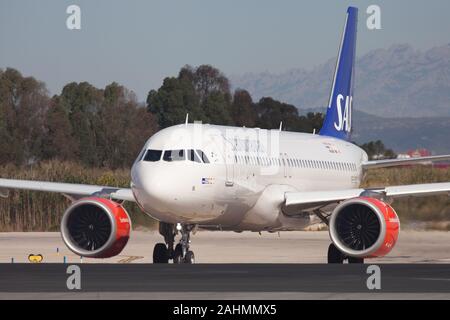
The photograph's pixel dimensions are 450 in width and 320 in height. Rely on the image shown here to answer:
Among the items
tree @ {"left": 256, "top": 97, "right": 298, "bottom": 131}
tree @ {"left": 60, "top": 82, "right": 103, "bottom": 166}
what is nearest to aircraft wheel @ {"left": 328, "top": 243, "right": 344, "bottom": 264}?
tree @ {"left": 60, "top": 82, "right": 103, "bottom": 166}

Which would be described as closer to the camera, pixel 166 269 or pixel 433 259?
pixel 166 269

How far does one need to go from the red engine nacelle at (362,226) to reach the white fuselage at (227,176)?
111 inches

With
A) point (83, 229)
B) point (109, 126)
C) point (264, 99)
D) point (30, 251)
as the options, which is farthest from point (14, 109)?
point (83, 229)

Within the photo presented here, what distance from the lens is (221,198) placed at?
112ft

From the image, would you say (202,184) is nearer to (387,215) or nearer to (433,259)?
(387,215)

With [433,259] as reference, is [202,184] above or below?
above

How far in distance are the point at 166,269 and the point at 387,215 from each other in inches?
272

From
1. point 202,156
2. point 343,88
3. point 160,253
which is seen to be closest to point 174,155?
point 202,156

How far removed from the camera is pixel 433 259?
43.1 metres

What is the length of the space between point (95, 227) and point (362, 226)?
635 centimetres

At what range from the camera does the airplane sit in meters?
32.6

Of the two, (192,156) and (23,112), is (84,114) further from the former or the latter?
(192,156)

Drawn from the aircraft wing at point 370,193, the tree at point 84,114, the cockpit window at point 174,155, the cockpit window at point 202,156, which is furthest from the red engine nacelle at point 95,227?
the tree at point 84,114

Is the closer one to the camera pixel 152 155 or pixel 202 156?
pixel 152 155
